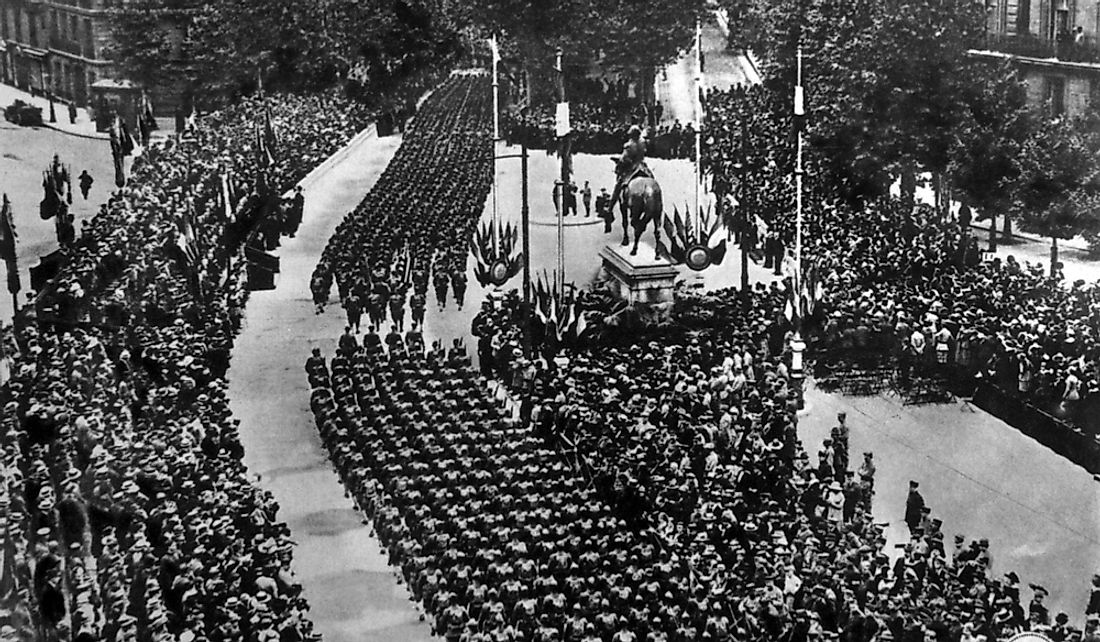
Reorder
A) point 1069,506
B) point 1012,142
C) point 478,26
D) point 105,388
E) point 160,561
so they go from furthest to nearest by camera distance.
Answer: point 1012,142 < point 478,26 < point 1069,506 < point 105,388 < point 160,561

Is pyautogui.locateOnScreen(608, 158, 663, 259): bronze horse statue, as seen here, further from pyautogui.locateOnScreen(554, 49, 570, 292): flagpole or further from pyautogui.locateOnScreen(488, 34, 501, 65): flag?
pyautogui.locateOnScreen(488, 34, 501, 65): flag

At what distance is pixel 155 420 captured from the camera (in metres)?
12.5

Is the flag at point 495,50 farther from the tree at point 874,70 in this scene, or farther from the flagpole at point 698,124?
the tree at point 874,70

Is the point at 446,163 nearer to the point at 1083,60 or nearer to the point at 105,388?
the point at 105,388

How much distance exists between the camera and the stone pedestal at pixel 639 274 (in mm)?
14203

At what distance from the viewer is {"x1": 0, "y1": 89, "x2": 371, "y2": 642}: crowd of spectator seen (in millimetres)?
11391

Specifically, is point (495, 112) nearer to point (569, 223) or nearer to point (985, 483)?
point (569, 223)

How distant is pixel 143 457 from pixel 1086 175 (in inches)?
353

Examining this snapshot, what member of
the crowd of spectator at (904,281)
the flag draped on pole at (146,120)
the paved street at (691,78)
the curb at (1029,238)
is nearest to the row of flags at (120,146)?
the flag draped on pole at (146,120)

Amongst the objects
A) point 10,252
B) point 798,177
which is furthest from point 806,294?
point 10,252

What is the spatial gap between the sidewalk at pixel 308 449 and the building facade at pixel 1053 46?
617 cm

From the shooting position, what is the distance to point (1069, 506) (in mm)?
13336

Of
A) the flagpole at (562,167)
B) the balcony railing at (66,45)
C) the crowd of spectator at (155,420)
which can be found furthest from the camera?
the flagpole at (562,167)

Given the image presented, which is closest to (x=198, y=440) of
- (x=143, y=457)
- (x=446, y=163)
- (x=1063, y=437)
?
(x=143, y=457)
